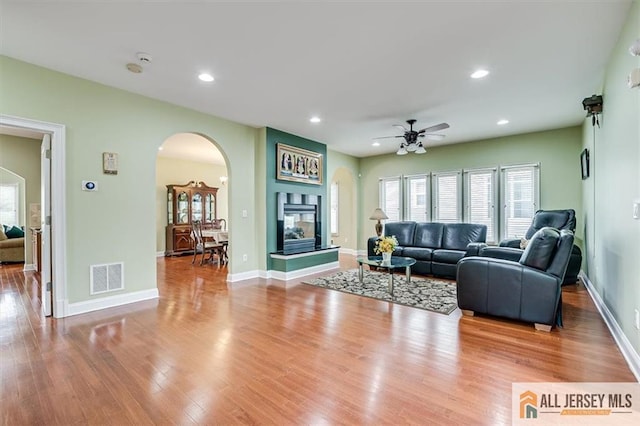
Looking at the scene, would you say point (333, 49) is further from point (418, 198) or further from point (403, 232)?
point (418, 198)

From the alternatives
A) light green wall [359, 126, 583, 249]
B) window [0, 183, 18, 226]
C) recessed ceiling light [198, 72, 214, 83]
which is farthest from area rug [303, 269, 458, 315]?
window [0, 183, 18, 226]

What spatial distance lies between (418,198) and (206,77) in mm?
5665

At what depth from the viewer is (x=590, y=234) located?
4539 mm

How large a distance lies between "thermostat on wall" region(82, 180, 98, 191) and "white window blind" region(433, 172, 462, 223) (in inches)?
257

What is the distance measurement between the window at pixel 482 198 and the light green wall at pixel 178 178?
5925 mm

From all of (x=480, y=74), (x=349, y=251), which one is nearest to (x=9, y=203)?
(x=349, y=251)

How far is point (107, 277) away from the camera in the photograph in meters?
3.79

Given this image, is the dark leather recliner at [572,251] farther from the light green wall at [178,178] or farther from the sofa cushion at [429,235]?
the light green wall at [178,178]

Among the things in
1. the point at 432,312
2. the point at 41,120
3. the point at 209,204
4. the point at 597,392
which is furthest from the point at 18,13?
the point at 209,204

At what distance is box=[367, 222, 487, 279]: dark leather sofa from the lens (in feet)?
17.9

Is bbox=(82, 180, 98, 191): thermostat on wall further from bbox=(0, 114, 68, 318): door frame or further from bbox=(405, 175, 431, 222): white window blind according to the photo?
bbox=(405, 175, 431, 222): white window blind

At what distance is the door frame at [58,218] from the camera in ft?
11.2

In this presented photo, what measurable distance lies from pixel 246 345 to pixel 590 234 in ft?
16.8

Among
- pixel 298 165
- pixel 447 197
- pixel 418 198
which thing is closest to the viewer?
pixel 298 165
